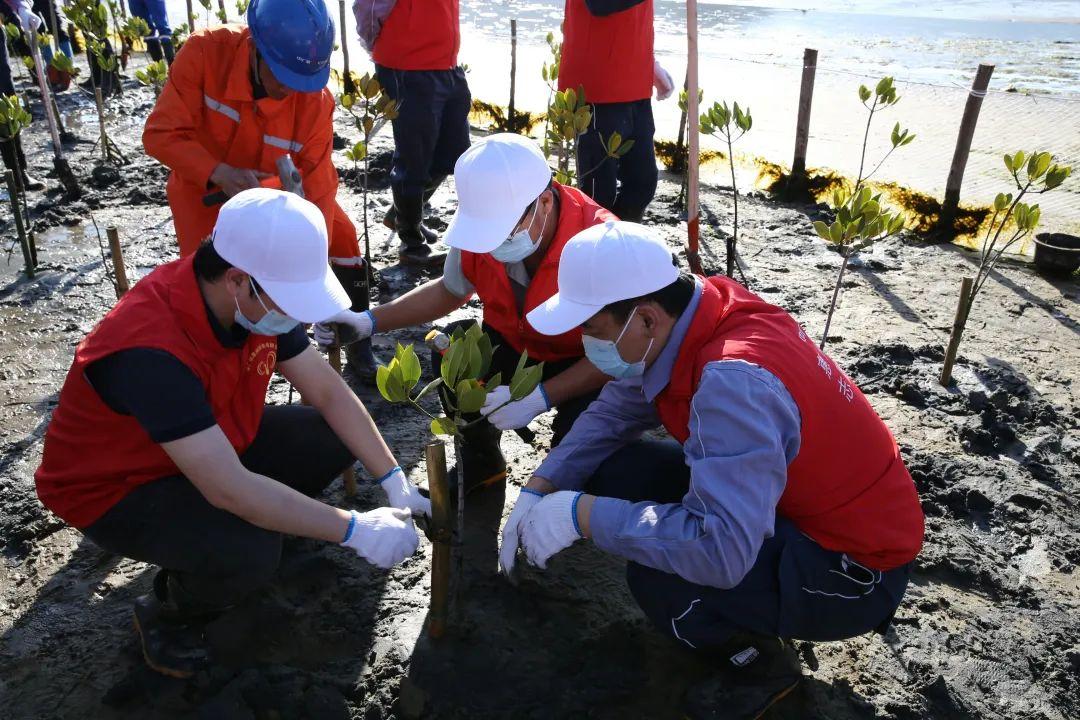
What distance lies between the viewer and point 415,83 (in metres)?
4.38

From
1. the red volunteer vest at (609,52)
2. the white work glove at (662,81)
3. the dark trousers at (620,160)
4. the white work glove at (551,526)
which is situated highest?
the red volunteer vest at (609,52)

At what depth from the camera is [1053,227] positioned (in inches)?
210

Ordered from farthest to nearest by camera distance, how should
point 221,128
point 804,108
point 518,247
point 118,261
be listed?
point 804,108, point 118,261, point 221,128, point 518,247

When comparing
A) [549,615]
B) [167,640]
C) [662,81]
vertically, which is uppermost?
[662,81]

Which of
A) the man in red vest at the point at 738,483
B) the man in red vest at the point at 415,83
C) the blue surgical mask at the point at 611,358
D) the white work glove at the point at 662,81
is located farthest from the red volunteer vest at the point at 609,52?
the blue surgical mask at the point at 611,358

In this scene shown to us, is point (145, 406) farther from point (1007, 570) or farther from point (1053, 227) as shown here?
point (1053, 227)

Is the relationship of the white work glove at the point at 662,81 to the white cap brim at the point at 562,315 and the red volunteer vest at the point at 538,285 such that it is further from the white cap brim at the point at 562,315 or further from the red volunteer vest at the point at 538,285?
the white cap brim at the point at 562,315

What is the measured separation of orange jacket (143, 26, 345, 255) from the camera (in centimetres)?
292

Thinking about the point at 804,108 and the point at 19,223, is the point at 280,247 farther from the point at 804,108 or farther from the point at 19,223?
the point at 804,108

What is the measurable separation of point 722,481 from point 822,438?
0.28 meters

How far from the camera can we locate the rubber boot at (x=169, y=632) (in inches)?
84.0

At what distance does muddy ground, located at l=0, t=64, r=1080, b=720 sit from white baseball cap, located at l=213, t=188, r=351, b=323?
975 millimetres

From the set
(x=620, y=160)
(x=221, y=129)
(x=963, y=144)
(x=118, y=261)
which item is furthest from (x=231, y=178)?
Answer: (x=963, y=144)

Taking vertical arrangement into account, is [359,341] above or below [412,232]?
below
